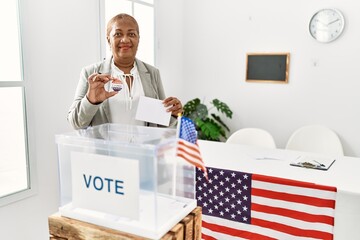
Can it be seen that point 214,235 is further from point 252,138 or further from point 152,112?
point 252,138

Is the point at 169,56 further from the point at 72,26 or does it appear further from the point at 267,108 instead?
the point at 72,26

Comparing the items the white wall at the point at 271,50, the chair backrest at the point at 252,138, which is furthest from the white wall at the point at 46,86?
the chair backrest at the point at 252,138

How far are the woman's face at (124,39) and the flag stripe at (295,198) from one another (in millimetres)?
1034

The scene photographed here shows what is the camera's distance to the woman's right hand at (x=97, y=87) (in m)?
1.14

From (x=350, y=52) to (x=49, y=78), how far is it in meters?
2.80

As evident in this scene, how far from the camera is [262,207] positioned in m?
1.90

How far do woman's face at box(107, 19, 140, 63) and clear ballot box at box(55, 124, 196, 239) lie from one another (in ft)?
2.13

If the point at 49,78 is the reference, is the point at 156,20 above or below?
above

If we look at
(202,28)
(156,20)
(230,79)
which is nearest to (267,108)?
(230,79)

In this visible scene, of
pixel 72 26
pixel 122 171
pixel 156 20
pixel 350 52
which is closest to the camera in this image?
pixel 122 171

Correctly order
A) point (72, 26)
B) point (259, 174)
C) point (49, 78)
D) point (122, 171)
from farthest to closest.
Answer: point (72, 26) < point (49, 78) < point (259, 174) < point (122, 171)

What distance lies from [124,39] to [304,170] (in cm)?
132

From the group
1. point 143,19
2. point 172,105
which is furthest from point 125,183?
point 143,19

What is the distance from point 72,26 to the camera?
8.55ft
